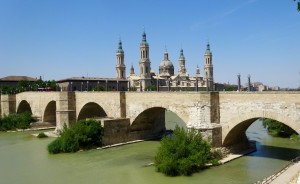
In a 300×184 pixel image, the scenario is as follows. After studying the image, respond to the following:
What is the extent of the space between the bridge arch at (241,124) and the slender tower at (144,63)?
54538 mm

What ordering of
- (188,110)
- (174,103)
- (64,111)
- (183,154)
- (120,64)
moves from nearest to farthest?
(183,154)
(188,110)
(174,103)
(64,111)
(120,64)

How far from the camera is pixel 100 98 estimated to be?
26766mm

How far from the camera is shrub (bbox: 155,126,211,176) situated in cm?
1530

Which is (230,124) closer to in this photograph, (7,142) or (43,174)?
(43,174)

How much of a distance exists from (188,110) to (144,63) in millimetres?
54724

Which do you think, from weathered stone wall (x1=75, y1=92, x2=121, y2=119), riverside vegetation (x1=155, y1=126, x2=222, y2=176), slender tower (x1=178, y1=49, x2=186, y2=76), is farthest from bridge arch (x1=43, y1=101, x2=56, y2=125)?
slender tower (x1=178, y1=49, x2=186, y2=76)

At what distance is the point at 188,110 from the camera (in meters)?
19.5

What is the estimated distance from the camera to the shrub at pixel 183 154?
15.3 m

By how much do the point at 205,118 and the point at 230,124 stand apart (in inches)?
52.0

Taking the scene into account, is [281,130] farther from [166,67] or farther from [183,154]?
[166,67]

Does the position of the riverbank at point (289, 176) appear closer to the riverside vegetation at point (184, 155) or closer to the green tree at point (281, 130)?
the riverside vegetation at point (184, 155)

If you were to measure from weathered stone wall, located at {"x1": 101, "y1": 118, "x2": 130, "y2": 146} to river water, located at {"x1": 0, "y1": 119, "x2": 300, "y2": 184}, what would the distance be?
1013 millimetres

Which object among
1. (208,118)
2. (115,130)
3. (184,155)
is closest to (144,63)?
(115,130)

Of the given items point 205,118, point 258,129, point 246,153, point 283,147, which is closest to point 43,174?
point 205,118
